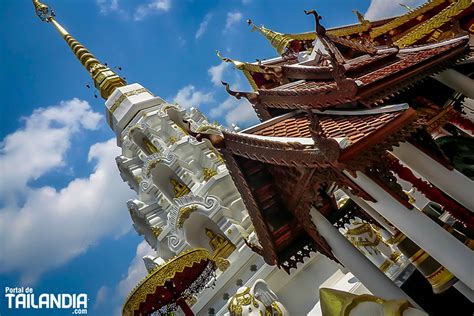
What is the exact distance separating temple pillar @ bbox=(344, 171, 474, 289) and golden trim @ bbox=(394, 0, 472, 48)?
6178mm

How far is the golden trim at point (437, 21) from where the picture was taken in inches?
328

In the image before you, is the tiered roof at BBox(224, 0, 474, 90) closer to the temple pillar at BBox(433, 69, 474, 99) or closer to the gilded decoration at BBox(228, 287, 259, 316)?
the temple pillar at BBox(433, 69, 474, 99)

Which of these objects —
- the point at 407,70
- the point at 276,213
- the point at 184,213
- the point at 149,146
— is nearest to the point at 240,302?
the point at 276,213

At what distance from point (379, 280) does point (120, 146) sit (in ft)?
57.7

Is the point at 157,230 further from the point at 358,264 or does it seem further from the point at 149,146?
the point at 358,264

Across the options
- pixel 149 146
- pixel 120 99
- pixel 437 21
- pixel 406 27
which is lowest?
pixel 437 21

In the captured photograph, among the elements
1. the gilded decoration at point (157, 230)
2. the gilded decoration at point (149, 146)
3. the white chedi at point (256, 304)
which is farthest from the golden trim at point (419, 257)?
the gilded decoration at point (149, 146)

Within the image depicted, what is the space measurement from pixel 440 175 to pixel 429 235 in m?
1.13

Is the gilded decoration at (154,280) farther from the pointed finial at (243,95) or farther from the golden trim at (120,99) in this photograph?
the golden trim at (120,99)

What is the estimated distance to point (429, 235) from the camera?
3.64m

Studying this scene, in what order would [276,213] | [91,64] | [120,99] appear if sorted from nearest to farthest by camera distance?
[276,213] < [120,99] < [91,64]

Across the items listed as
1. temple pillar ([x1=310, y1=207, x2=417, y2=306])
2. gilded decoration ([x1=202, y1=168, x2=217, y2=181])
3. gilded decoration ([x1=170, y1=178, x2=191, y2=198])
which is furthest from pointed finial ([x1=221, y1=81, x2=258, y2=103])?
gilded decoration ([x1=170, y1=178, x2=191, y2=198])

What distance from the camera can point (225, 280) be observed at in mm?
9438

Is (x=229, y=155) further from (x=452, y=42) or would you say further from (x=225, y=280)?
(x=225, y=280)
